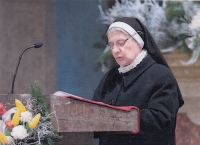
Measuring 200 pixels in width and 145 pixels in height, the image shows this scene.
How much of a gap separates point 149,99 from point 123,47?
34 cm

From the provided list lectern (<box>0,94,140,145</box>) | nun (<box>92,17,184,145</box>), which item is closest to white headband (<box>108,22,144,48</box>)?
nun (<box>92,17,184,145</box>)

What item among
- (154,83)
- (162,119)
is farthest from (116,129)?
(154,83)

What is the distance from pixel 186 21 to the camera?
4551 mm

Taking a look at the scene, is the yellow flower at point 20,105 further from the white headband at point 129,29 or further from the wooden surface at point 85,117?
the white headband at point 129,29

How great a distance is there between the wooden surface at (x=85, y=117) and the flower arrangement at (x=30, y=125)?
0.18ft

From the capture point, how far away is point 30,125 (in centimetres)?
239

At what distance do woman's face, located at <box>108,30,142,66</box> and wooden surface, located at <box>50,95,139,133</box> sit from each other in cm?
56

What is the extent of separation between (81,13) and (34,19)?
52 cm

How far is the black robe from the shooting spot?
2721 mm

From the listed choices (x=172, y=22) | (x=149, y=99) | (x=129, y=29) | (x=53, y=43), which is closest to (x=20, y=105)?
(x=149, y=99)

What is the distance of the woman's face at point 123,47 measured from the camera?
299cm

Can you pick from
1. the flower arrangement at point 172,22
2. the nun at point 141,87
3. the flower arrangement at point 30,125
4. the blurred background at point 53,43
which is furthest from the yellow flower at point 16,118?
the blurred background at point 53,43

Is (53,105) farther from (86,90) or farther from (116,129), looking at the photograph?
(86,90)

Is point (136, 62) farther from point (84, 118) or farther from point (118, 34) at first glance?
point (84, 118)
